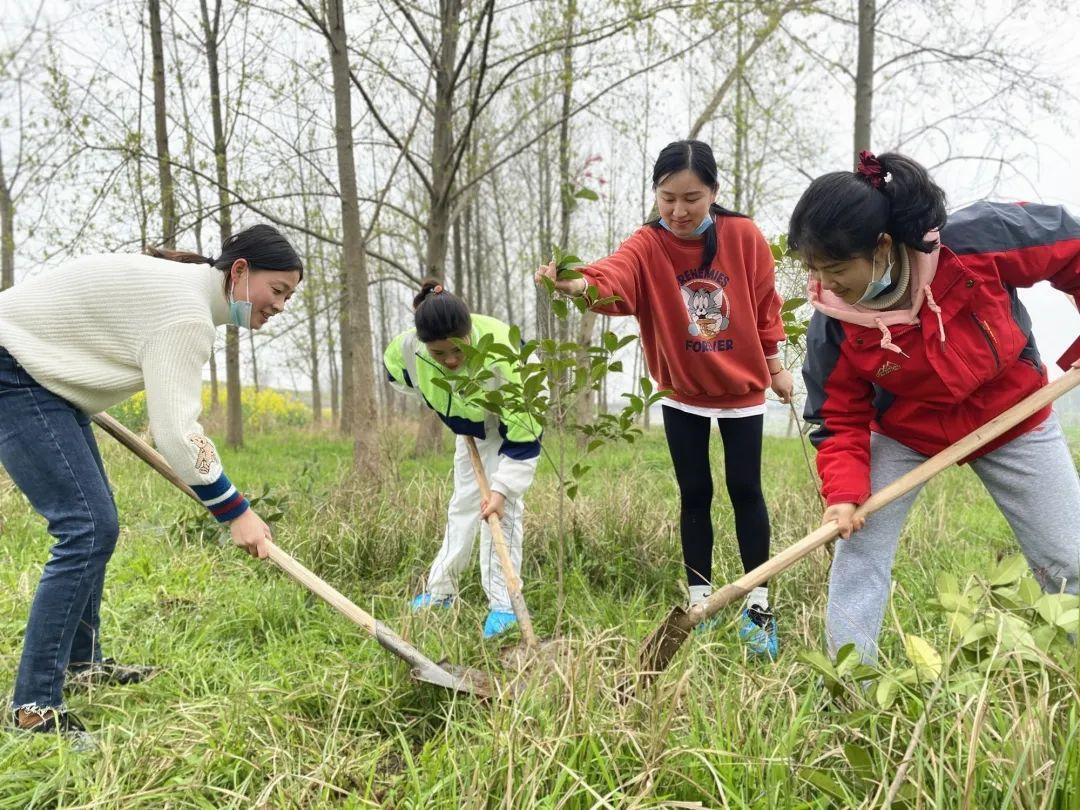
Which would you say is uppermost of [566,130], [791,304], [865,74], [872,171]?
[566,130]

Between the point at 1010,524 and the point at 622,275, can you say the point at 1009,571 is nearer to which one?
the point at 1010,524

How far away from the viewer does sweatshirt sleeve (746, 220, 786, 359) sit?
2424 millimetres

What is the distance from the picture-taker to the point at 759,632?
2285mm

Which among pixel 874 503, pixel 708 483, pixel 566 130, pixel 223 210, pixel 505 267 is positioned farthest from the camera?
pixel 505 267

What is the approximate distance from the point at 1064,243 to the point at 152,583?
11.7 feet

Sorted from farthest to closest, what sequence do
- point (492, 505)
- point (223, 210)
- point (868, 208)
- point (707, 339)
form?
point (223, 210) < point (492, 505) < point (707, 339) < point (868, 208)

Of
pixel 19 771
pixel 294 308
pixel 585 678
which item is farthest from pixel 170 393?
pixel 294 308

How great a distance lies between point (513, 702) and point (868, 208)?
1.41 meters

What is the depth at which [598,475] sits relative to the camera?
5355mm

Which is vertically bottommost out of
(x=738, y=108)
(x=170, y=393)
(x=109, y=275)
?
(x=170, y=393)

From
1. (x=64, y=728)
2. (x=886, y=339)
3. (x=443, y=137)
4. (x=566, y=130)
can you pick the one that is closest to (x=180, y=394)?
(x=64, y=728)

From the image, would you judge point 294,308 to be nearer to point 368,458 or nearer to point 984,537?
point 368,458

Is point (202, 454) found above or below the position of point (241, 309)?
below

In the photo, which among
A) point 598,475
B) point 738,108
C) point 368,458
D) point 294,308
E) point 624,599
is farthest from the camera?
point 294,308
